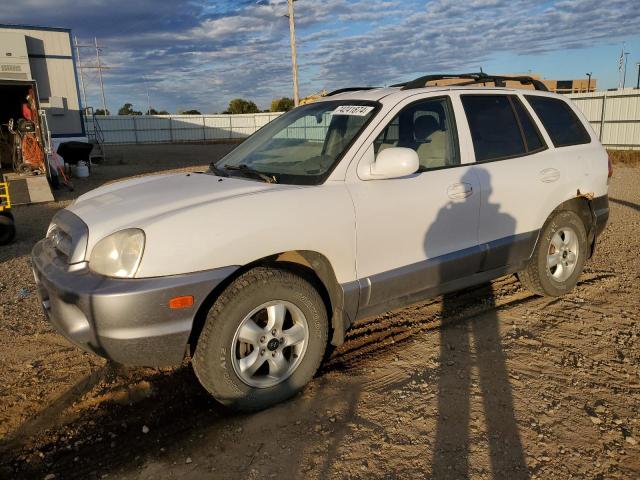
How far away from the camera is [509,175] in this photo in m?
4.10

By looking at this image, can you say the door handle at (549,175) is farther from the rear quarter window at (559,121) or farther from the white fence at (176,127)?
the white fence at (176,127)

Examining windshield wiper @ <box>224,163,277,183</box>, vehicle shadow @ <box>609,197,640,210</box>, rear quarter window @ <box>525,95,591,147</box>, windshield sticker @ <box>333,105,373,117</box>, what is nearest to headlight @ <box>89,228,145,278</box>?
windshield wiper @ <box>224,163,277,183</box>

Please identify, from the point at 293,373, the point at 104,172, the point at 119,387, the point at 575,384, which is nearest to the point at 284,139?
the point at 293,373

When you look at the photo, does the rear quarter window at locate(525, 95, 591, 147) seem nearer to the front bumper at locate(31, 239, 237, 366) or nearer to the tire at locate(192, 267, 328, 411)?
the tire at locate(192, 267, 328, 411)

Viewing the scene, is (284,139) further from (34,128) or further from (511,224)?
(34,128)

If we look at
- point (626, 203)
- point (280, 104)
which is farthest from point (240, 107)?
point (626, 203)

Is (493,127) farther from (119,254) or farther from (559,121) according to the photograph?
(119,254)

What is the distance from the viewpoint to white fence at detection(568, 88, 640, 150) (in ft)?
63.3

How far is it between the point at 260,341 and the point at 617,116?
70.0 ft

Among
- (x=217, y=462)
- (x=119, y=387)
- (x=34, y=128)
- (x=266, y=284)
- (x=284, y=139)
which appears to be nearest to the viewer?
(x=217, y=462)

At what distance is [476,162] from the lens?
156 inches

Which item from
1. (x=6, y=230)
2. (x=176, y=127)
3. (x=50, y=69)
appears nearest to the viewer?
(x=6, y=230)

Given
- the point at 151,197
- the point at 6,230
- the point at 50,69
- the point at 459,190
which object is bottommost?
the point at 6,230

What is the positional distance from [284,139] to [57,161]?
43.1ft
